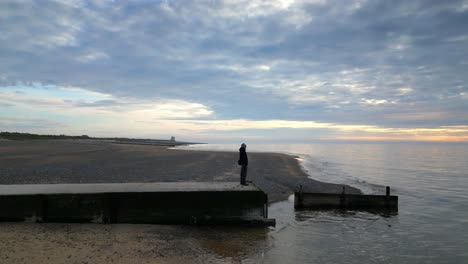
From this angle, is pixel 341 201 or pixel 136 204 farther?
pixel 341 201

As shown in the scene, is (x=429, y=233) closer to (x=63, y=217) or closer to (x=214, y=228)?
(x=214, y=228)

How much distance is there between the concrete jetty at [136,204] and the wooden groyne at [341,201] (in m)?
4.65

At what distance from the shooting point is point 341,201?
19172 mm

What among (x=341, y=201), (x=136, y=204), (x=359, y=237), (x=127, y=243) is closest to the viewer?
(x=127, y=243)

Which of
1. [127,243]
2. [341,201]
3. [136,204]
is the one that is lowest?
[127,243]

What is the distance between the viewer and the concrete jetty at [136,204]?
12.8m

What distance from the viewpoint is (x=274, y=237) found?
13.1 metres

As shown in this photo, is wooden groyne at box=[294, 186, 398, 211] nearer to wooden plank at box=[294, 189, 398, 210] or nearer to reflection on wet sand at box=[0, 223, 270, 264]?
wooden plank at box=[294, 189, 398, 210]

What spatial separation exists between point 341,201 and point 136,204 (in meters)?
10.6

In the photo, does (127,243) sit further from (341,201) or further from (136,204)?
(341,201)

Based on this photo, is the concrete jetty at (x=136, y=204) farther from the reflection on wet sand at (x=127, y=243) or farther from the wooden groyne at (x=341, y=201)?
the wooden groyne at (x=341, y=201)

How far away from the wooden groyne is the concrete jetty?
4.65 meters

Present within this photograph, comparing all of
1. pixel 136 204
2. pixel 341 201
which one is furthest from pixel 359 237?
pixel 136 204

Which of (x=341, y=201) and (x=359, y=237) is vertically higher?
(x=341, y=201)
